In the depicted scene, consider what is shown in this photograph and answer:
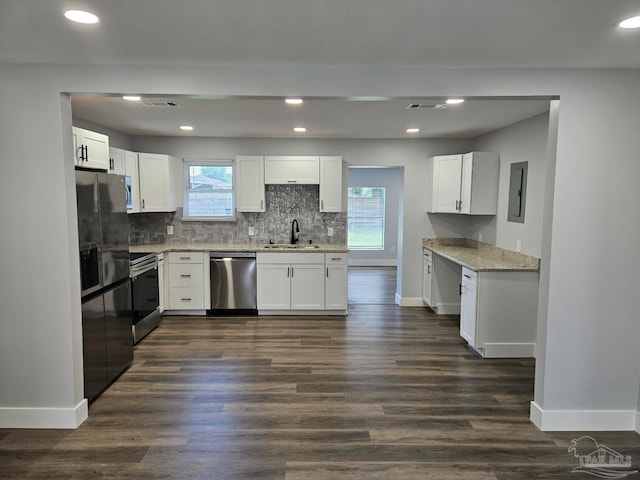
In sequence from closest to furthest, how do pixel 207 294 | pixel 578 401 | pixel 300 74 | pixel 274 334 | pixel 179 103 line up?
pixel 300 74, pixel 578 401, pixel 179 103, pixel 274 334, pixel 207 294

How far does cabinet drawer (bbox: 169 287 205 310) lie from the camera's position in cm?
545

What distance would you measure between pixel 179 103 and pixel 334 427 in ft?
9.83

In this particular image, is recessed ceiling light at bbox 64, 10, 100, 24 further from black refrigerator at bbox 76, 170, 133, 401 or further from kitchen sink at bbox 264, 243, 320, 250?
kitchen sink at bbox 264, 243, 320, 250

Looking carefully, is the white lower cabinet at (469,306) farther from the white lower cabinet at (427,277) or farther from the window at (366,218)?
the window at (366,218)

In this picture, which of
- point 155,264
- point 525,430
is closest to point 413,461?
point 525,430

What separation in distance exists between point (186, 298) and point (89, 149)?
8.30ft

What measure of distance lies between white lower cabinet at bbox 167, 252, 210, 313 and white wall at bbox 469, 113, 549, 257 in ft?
12.2

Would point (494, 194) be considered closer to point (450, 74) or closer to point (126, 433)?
point (450, 74)

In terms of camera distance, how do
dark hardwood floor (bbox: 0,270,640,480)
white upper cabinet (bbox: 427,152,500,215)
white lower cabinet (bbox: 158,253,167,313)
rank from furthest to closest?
1. white lower cabinet (bbox: 158,253,167,313)
2. white upper cabinet (bbox: 427,152,500,215)
3. dark hardwood floor (bbox: 0,270,640,480)

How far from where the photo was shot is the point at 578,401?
9.24 feet

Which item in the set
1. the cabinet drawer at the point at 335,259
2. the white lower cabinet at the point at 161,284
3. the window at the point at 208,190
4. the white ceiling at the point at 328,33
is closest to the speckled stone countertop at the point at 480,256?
the cabinet drawer at the point at 335,259

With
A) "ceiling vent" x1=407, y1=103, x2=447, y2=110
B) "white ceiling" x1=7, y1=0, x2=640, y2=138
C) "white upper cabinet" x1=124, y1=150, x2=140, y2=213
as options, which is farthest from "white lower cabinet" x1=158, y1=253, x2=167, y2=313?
"ceiling vent" x1=407, y1=103, x2=447, y2=110

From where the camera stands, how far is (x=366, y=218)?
32.2ft

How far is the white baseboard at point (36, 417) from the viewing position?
9.11ft
